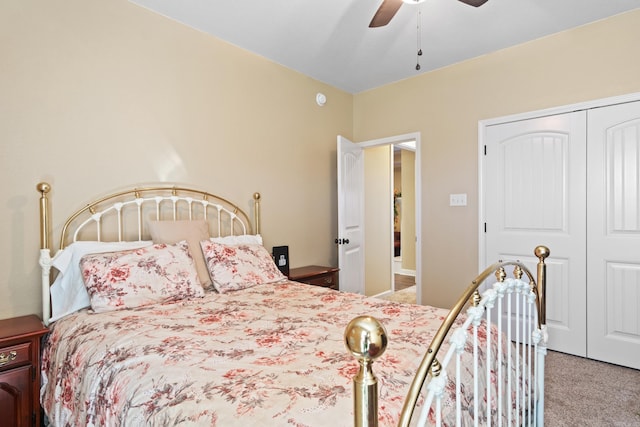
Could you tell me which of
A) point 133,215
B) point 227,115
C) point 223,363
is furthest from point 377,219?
point 223,363

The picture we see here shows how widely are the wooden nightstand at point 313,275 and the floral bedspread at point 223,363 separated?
1.05 metres

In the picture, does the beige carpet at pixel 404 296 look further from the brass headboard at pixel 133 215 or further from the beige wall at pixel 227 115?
the brass headboard at pixel 133 215

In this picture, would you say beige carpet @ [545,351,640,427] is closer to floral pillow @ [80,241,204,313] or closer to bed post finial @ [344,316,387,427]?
bed post finial @ [344,316,387,427]

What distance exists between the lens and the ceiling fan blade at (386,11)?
6.51ft

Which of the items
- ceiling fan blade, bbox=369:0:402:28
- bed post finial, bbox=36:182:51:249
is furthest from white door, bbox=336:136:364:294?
bed post finial, bbox=36:182:51:249

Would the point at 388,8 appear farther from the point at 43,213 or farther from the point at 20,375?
the point at 20,375

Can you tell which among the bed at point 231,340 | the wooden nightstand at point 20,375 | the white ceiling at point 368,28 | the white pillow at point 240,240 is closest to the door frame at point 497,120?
the white ceiling at point 368,28

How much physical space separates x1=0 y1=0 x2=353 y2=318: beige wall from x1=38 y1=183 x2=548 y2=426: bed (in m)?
0.15

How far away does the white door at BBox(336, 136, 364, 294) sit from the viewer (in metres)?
3.68

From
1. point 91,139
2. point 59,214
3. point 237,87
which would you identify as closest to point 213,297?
point 59,214

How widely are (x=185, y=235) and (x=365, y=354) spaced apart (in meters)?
2.12

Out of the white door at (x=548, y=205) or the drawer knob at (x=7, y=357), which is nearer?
the drawer knob at (x=7, y=357)

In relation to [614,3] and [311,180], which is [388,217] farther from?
[614,3]

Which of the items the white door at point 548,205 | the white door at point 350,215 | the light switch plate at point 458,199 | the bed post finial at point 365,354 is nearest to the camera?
the bed post finial at point 365,354
